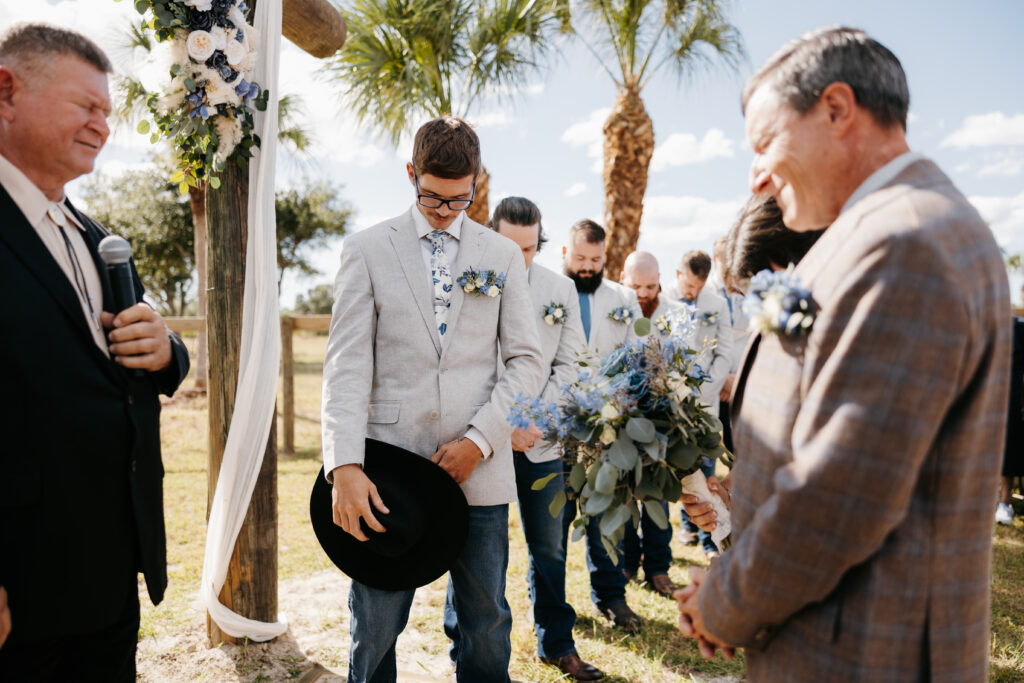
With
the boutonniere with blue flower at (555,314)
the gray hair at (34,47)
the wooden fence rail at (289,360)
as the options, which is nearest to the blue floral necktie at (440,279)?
the gray hair at (34,47)

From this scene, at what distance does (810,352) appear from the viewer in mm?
1211

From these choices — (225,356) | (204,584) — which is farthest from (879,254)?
(204,584)

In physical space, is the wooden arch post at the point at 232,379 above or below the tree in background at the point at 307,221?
below

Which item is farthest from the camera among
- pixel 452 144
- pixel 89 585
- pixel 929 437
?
pixel 452 144

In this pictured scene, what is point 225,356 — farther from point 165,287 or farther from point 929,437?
point 165,287

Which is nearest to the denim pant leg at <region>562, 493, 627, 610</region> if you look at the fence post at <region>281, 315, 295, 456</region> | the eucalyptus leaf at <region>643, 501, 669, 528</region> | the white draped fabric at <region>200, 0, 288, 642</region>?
the white draped fabric at <region>200, 0, 288, 642</region>

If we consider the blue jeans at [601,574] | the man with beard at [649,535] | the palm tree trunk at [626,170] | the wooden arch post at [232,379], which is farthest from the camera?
the palm tree trunk at [626,170]

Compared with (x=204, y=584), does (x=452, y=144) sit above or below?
above

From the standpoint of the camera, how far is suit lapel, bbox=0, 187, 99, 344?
1.57 m

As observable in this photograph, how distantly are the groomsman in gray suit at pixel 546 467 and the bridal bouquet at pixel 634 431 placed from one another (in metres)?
1.20

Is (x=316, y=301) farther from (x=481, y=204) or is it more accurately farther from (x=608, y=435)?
(x=608, y=435)

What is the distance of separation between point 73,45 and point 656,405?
1.77 meters

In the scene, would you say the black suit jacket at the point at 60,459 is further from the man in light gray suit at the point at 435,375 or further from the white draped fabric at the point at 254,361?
the white draped fabric at the point at 254,361

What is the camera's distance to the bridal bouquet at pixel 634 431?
1.69m
